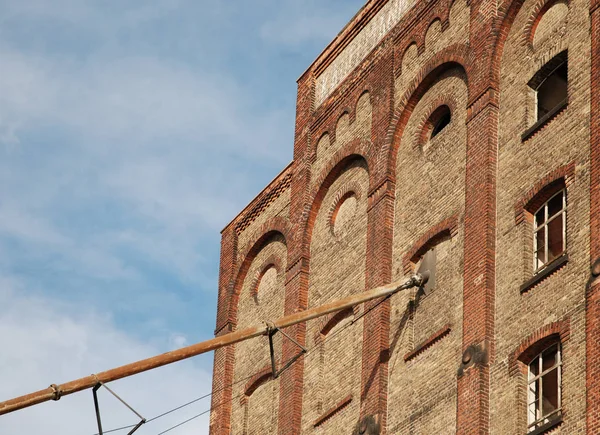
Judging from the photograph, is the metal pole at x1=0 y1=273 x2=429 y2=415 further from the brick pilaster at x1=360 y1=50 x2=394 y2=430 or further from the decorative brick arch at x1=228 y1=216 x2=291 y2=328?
the decorative brick arch at x1=228 y1=216 x2=291 y2=328

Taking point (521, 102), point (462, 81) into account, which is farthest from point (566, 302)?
point (462, 81)

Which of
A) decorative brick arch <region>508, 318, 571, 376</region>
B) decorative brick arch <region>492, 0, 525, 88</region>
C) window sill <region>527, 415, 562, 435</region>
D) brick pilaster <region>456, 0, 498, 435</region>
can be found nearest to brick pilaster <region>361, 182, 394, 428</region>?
brick pilaster <region>456, 0, 498, 435</region>

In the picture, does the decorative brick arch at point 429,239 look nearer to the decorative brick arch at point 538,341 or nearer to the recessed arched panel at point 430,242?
the recessed arched panel at point 430,242

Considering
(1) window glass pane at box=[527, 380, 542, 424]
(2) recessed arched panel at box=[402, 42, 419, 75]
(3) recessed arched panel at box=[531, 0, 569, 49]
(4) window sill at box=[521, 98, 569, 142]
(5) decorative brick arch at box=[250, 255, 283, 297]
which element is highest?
(2) recessed arched panel at box=[402, 42, 419, 75]

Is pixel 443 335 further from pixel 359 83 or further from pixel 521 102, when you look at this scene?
pixel 359 83

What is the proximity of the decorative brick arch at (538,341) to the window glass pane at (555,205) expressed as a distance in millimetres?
2295

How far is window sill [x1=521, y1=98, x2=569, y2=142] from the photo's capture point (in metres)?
26.7

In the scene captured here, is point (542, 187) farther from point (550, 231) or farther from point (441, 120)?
point (441, 120)

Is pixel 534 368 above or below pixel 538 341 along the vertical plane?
below

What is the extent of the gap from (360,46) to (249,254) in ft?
18.4

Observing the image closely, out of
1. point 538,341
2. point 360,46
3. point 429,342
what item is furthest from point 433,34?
point 538,341

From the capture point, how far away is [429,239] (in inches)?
1145

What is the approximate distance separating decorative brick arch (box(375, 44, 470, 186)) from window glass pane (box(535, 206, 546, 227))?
196 inches

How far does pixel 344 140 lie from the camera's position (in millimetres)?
33938
